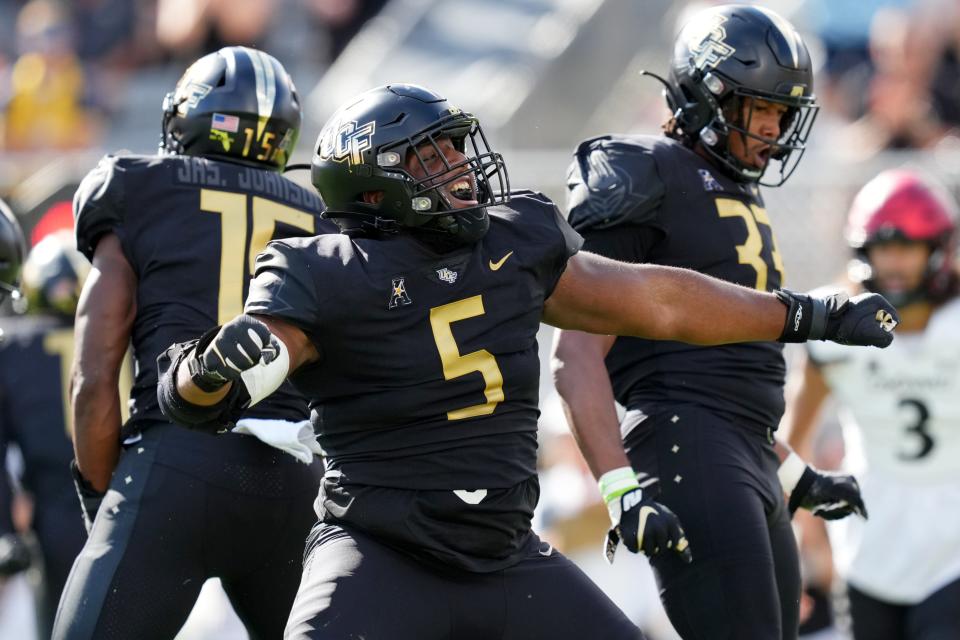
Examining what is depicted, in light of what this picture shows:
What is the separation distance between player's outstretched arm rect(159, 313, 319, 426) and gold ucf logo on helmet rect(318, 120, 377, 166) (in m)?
0.50

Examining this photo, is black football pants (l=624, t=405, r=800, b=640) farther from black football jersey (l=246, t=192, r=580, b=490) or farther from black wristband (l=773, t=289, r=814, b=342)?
black football jersey (l=246, t=192, r=580, b=490)

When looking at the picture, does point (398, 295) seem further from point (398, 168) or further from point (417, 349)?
point (398, 168)

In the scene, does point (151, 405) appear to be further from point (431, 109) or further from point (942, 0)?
point (942, 0)

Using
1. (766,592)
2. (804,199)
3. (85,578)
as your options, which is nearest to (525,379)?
(766,592)

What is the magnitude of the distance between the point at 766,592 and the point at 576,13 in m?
7.49

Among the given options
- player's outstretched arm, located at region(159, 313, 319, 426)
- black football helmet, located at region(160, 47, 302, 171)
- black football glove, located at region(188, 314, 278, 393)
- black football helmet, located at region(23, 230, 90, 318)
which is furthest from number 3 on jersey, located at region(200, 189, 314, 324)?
black football helmet, located at region(23, 230, 90, 318)

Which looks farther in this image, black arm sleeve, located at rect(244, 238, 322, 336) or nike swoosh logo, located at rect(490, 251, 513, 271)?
nike swoosh logo, located at rect(490, 251, 513, 271)

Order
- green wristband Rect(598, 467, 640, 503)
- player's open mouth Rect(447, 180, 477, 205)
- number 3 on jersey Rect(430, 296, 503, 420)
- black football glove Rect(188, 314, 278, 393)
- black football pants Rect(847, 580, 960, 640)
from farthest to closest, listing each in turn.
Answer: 1. black football pants Rect(847, 580, 960, 640)
2. green wristband Rect(598, 467, 640, 503)
3. player's open mouth Rect(447, 180, 477, 205)
4. number 3 on jersey Rect(430, 296, 503, 420)
5. black football glove Rect(188, 314, 278, 393)

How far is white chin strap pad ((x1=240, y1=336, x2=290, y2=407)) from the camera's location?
3484 mm

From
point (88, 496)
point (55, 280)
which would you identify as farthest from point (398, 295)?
point (55, 280)

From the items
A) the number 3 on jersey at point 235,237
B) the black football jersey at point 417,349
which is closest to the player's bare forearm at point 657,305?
the black football jersey at point 417,349

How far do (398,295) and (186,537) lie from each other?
41.4 inches

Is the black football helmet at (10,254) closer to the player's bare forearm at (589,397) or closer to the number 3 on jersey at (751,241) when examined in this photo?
the player's bare forearm at (589,397)

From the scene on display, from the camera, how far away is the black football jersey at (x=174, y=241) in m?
4.39
